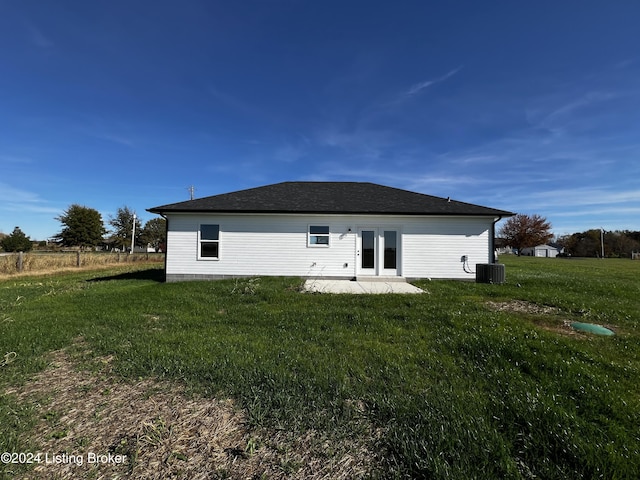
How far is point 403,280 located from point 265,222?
19.3 feet

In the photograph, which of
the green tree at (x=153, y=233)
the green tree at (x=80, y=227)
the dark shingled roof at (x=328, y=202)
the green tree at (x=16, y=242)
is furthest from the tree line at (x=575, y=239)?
the green tree at (x=16, y=242)

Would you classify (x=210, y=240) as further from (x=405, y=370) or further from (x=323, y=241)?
(x=405, y=370)

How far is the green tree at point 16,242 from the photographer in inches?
1517

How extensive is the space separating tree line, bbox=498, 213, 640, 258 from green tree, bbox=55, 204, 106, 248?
62.3 metres

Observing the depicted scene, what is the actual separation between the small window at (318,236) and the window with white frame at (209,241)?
3.72m

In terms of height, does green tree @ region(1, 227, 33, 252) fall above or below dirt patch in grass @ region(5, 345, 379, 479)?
above

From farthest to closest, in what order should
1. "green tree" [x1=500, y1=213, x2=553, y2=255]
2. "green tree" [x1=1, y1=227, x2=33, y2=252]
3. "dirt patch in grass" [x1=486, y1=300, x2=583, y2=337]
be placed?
"green tree" [x1=500, y1=213, x2=553, y2=255] → "green tree" [x1=1, y1=227, x2=33, y2=252] → "dirt patch in grass" [x1=486, y1=300, x2=583, y2=337]

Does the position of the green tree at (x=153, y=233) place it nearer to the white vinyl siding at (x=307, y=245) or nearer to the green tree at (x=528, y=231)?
the white vinyl siding at (x=307, y=245)

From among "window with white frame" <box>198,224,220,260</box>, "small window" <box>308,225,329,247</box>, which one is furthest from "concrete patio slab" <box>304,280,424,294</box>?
"window with white frame" <box>198,224,220,260</box>

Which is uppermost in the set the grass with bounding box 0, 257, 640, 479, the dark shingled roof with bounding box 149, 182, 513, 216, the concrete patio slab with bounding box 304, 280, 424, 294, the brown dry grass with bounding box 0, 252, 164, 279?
the dark shingled roof with bounding box 149, 182, 513, 216

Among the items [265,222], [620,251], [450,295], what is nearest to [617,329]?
[450,295]

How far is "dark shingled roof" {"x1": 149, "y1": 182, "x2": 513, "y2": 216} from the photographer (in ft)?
38.2

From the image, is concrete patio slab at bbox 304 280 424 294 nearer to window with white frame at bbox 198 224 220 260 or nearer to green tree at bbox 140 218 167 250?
window with white frame at bbox 198 224 220 260

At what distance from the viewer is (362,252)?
12109mm
